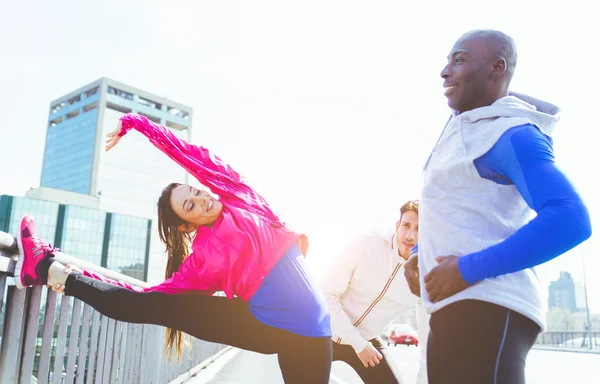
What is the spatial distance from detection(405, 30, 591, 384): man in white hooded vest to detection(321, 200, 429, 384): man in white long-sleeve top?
191 centimetres

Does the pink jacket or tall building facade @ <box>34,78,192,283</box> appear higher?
tall building facade @ <box>34,78,192,283</box>

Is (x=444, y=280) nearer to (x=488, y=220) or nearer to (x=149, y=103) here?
(x=488, y=220)

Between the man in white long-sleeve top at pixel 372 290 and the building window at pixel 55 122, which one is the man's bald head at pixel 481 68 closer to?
the man in white long-sleeve top at pixel 372 290

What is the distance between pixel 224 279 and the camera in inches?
111

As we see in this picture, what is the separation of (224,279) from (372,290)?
130cm

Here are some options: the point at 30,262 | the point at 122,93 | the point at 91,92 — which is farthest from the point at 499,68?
the point at 91,92

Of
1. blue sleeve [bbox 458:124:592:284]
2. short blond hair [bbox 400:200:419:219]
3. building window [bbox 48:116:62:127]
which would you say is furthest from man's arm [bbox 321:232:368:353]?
building window [bbox 48:116:62:127]

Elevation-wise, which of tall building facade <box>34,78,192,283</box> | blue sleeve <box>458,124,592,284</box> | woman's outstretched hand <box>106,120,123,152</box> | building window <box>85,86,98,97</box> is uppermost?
building window <box>85,86,98,97</box>

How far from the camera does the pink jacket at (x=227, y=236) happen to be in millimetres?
2713

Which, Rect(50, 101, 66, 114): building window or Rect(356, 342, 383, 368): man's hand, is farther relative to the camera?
Rect(50, 101, 66, 114): building window

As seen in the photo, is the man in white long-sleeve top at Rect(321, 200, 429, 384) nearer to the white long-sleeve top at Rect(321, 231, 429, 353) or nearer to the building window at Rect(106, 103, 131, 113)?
the white long-sleeve top at Rect(321, 231, 429, 353)

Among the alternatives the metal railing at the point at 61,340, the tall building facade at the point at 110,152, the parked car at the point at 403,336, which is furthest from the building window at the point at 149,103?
the metal railing at the point at 61,340

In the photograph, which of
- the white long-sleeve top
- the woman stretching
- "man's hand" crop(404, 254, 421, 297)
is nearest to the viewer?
"man's hand" crop(404, 254, 421, 297)

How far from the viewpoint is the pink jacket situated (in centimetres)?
271
